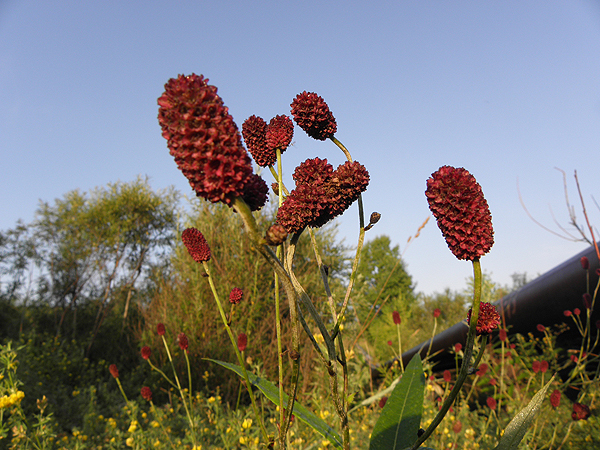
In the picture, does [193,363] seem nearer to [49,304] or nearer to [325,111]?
[325,111]

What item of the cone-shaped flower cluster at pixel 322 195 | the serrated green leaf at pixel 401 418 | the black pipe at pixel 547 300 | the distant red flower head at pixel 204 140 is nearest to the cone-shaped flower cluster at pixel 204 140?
the distant red flower head at pixel 204 140

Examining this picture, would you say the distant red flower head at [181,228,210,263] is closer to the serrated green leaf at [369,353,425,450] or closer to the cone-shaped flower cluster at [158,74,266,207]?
the cone-shaped flower cluster at [158,74,266,207]

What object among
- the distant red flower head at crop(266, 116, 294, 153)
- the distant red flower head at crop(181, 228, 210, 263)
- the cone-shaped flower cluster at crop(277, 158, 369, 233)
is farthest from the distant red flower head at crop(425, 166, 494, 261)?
the distant red flower head at crop(181, 228, 210, 263)

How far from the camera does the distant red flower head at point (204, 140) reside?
61cm

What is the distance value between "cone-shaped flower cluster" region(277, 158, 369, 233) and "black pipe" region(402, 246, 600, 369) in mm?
2995

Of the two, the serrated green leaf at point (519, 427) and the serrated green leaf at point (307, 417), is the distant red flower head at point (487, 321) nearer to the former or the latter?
the serrated green leaf at point (519, 427)

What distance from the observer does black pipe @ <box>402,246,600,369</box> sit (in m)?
3.81

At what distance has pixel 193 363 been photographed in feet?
17.3

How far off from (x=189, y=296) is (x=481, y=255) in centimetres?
570

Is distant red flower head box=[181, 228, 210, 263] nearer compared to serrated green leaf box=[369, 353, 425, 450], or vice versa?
serrated green leaf box=[369, 353, 425, 450]

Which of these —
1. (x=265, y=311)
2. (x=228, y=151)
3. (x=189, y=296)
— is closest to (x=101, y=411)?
(x=189, y=296)

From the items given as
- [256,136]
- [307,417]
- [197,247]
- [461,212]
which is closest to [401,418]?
[307,417]

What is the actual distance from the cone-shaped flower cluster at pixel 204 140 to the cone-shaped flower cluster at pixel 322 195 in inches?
7.8

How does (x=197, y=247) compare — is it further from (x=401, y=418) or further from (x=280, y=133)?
(x=401, y=418)
